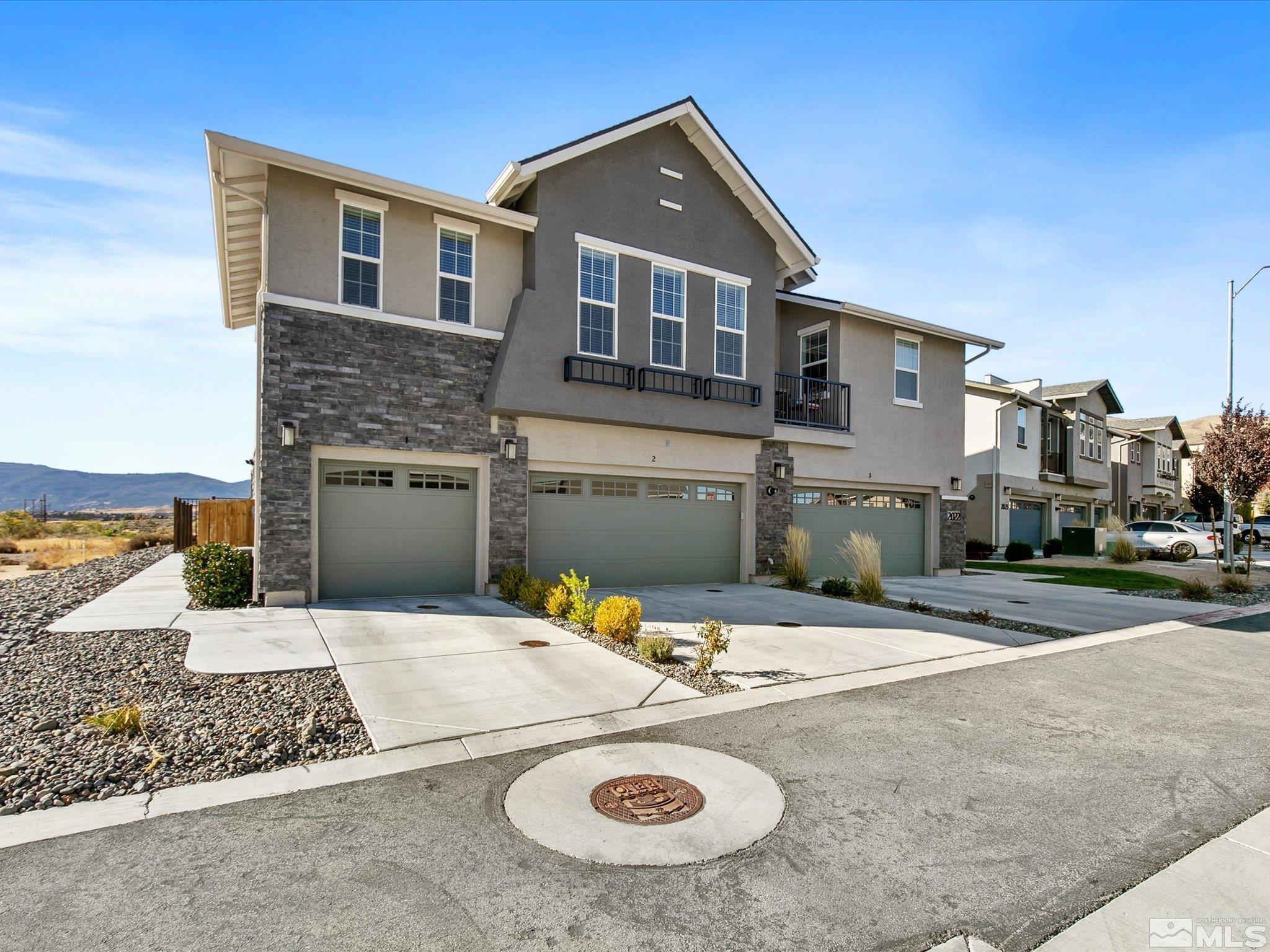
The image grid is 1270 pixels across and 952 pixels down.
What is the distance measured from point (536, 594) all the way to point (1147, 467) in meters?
45.5

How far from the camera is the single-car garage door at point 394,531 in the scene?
1043cm

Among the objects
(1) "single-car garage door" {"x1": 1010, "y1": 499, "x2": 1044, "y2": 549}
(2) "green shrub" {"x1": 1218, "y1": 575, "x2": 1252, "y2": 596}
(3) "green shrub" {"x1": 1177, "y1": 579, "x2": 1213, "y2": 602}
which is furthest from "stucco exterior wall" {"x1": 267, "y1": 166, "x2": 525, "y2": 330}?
(1) "single-car garage door" {"x1": 1010, "y1": 499, "x2": 1044, "y2": 549}

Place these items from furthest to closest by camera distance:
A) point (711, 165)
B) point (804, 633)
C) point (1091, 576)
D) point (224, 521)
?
point (1091, 576), point (224, 521), point (711, 165), point (804, 633)

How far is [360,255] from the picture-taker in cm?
1038

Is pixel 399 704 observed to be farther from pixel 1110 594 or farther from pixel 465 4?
pixel 1110 594

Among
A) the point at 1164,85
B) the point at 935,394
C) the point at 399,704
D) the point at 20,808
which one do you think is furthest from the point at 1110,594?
the point at 20,808

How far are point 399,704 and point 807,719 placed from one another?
133 inches

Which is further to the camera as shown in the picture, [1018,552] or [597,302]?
[1018,552]

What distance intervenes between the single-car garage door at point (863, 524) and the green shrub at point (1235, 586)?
6.16 meters

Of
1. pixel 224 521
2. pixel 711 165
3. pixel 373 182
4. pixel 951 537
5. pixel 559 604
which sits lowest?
pixel 559 604

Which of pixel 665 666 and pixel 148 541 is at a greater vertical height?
pixel 665 666

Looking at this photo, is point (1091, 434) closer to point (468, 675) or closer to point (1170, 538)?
point (1170, 538)

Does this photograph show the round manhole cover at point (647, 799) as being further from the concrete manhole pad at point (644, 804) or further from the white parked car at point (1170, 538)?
the white parked car at point (1170, 538)

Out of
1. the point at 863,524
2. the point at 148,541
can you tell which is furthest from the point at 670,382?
the point at 148,541
